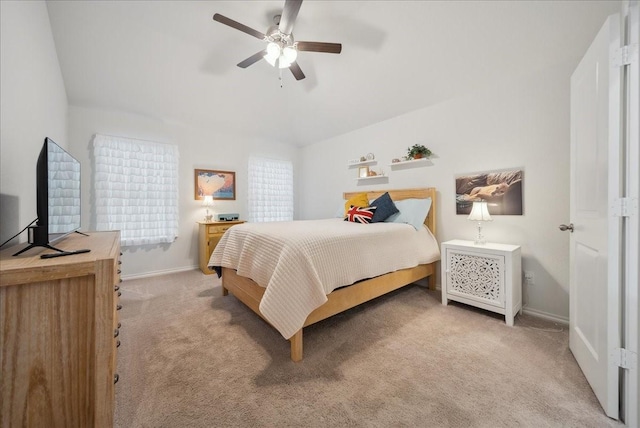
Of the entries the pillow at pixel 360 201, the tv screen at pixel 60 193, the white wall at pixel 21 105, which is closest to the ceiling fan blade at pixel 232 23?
the white wall at pixel 21 105

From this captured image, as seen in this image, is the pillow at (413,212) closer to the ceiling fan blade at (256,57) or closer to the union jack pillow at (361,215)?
the union jack pillow at (361,215)

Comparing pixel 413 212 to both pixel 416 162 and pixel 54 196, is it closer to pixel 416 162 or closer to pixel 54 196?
pixel 416 162

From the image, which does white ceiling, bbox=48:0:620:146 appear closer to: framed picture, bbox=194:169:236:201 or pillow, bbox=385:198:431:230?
framed picture, bbox=194:169:236:201

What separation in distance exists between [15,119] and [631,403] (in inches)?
140

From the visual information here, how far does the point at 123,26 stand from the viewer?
8.48ft

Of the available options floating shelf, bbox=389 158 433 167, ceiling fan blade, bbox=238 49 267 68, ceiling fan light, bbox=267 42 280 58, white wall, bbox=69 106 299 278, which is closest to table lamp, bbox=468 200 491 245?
floating shelf, bbox=389 158 433 167

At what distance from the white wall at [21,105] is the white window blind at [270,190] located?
2959 mm

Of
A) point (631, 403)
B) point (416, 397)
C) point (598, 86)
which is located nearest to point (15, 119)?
point (416, 397)

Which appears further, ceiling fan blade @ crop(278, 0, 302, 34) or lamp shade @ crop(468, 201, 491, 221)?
lamp shade @ crop(468, 201, 491, 221)

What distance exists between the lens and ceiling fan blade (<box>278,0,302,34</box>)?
1.82 metres

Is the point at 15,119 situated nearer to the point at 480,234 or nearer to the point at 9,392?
the point at 9,392

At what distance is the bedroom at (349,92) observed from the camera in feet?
6.36

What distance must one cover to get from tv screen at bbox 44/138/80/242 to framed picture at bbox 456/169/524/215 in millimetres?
3456

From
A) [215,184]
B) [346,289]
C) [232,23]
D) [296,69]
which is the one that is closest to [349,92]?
[296,69]
